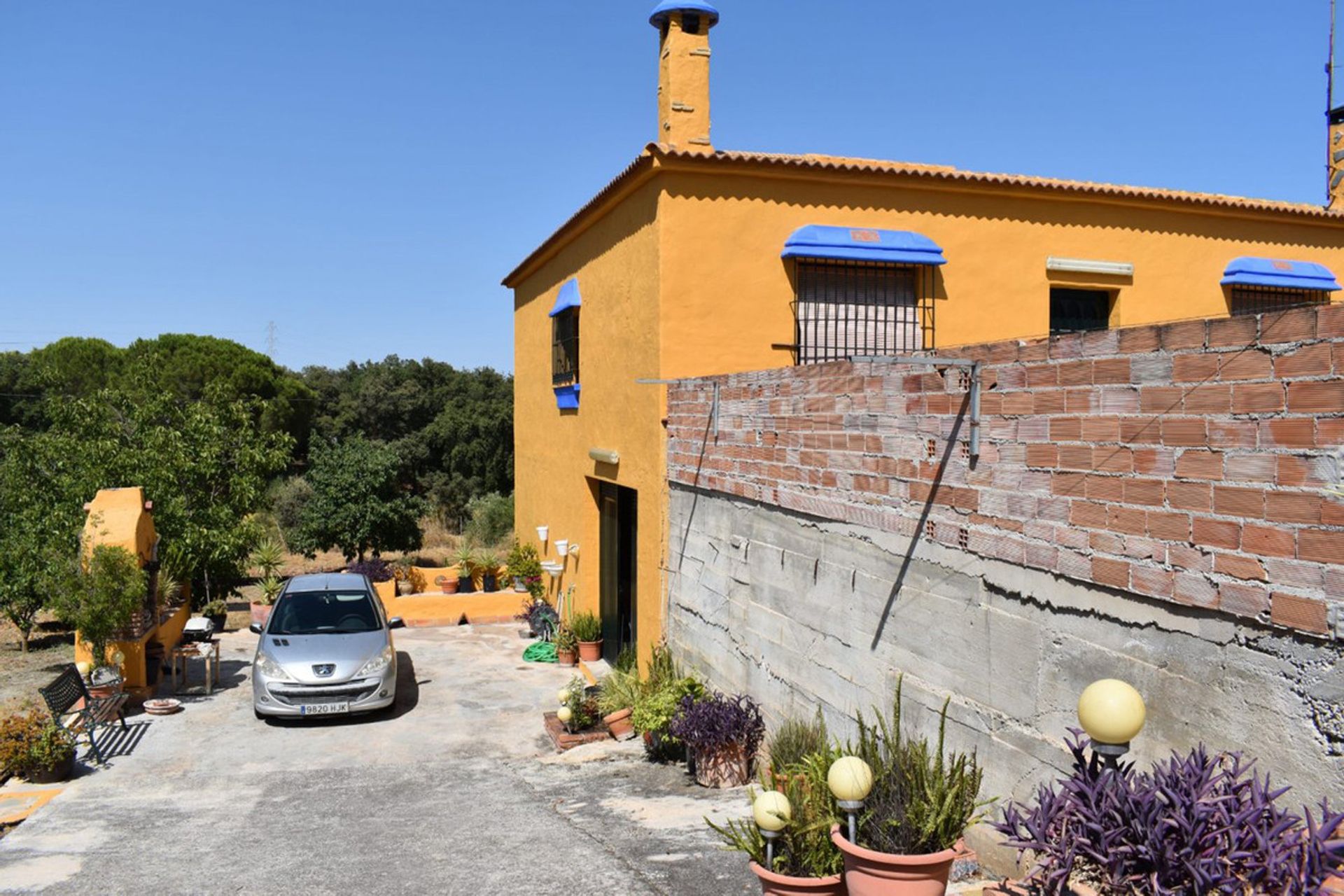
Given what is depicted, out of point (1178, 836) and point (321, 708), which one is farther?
point (321, 708)

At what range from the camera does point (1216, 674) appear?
3.74 meters

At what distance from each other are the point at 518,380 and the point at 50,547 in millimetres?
9133

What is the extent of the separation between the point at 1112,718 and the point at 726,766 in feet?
17.1

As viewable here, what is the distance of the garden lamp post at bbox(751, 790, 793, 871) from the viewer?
473cm

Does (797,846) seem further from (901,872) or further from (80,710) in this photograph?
(80,710)

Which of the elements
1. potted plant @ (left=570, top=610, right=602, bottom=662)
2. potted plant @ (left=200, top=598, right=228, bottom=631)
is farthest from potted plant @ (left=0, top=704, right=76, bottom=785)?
potted plant @ (left=200, top=598, right=228, bottom=631)

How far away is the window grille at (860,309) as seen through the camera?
431 inches

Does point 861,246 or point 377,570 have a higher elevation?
point 861,246

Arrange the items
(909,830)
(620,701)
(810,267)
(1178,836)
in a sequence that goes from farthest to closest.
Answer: (810,267), (620,701), (909,830), (1178,836)

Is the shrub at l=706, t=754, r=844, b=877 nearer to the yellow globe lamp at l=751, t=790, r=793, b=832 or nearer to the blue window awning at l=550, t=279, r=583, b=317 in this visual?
the yellow globe lamp at l=751, t=790, r=793, b=832

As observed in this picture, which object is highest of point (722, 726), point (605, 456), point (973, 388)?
point (973, 388)

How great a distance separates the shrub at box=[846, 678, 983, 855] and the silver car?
299 inches

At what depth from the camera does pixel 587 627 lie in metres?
13.7

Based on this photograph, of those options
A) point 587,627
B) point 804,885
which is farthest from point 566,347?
point 804,885
